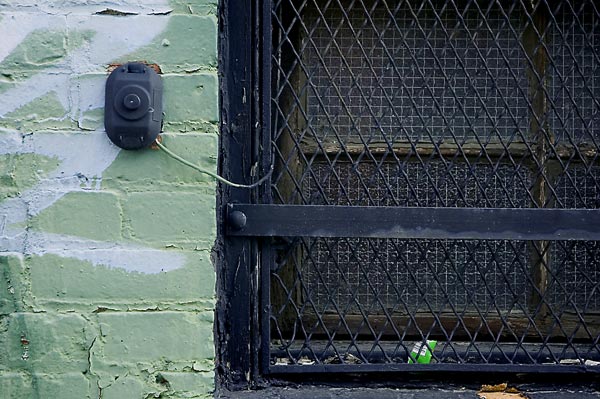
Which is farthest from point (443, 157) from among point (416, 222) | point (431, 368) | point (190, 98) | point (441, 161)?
point (190, 98)

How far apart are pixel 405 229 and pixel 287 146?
0.51 m

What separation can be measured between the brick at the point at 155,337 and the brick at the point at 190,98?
525 mm

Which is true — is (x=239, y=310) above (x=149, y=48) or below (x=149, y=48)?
below

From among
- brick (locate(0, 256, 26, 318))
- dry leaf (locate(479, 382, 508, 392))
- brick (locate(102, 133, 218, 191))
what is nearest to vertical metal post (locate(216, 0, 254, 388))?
brick (locate(102, 133, 218, 191))

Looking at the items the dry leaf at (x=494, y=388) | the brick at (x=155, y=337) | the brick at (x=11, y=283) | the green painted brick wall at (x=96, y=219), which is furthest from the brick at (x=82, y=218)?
the dry leaf at (x=494, y=388)

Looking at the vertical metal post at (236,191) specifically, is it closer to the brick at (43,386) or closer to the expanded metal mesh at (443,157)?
the expanded metal mesh at (443,157)

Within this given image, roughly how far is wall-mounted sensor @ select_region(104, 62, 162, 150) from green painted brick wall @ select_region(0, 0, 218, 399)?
45mm

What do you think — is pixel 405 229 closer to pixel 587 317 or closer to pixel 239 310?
pixel 239 310

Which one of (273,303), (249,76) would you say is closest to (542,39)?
(249,76)

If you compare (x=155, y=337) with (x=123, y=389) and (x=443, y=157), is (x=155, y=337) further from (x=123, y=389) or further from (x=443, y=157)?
(x=443, y=157)

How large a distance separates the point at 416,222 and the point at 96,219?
897 mm

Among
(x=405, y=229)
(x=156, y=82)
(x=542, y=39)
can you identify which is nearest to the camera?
(x=156, y=82)

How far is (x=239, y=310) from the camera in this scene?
2033 mm

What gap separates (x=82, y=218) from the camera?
1.83 metres
